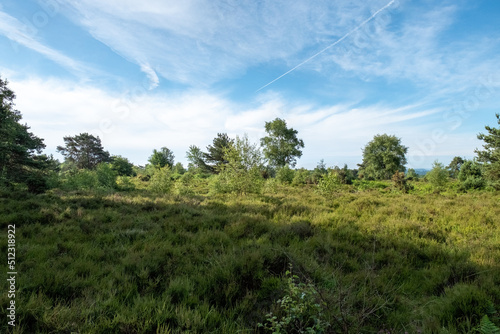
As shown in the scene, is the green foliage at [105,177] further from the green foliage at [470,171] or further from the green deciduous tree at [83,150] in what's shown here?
the green foliage at [470,171]

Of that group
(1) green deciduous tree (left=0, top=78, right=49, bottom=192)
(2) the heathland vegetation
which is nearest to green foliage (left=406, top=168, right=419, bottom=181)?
(2) the heathland vegetation

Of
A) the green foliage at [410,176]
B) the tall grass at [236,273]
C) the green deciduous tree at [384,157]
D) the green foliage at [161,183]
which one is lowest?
the tall grass at [236,273]

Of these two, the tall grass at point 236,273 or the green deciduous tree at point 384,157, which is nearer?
the tall grass at point 236,273

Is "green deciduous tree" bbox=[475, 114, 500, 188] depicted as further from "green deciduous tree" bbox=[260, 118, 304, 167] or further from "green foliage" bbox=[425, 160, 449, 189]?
"green deciduous tree" bbox=[260, 118, 304, 167]

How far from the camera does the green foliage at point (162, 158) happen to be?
47.8m

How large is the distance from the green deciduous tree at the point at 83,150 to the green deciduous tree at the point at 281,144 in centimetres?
4039

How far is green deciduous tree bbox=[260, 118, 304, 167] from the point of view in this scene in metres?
40.0

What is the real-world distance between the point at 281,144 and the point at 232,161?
87.1ft

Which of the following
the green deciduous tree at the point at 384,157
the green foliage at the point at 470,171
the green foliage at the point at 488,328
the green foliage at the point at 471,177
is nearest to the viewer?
the green foliage at the point at 488,328

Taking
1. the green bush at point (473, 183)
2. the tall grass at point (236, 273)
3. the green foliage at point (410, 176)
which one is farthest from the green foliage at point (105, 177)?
the green foliage at point (410, 176)

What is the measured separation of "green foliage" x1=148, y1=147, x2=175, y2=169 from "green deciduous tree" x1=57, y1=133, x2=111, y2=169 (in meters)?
13.4

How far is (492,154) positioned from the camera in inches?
762

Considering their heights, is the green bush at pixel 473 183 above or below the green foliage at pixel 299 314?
above

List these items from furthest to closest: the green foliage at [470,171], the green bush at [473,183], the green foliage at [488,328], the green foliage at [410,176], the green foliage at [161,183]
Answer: the green foliage at [410,176], the green foliage at [470,171], the green bush at [473,183], the green foliage at [161,183], the green foliage at [488,328]
